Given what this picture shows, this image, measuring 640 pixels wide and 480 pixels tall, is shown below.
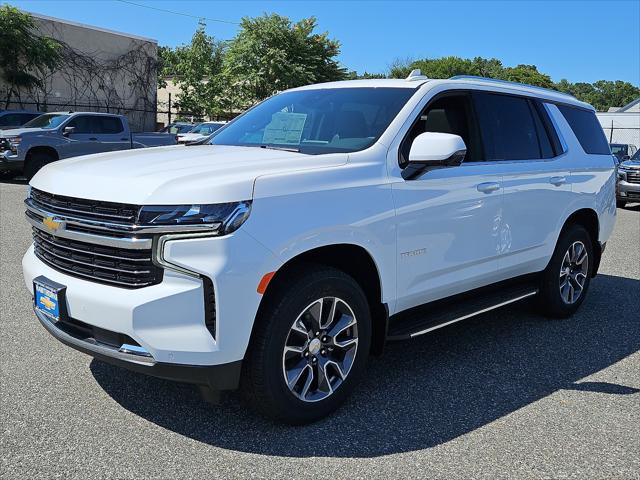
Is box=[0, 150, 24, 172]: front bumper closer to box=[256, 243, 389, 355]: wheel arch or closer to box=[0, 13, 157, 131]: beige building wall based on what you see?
box=[256, 243, 389, 355]: wheel arch

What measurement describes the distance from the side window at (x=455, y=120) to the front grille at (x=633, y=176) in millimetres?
13382

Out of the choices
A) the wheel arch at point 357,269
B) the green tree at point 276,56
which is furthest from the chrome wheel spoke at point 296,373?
the green tree at point 276,56

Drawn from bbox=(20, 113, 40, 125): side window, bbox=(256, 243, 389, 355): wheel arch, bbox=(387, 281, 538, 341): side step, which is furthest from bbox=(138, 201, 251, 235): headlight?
bbox=(20, 113, 40, 125): side window

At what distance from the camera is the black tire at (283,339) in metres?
Result: 3.12

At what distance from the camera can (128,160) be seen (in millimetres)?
3545

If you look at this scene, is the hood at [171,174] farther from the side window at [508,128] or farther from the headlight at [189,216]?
the side window at [508,128]

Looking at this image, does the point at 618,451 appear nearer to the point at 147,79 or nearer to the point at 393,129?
the point at 393,129

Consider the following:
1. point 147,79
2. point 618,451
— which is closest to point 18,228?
point 618,451

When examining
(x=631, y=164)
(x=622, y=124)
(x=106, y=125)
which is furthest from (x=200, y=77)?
(x=631, y=164)

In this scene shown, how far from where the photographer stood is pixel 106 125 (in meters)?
16.4

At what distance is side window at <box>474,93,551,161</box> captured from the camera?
15.2 ft

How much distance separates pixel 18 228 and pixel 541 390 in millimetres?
7893

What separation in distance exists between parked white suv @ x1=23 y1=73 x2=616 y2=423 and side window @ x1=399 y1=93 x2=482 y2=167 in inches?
0.6

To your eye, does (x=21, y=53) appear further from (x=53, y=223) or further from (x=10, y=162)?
(x=53, y=223)
